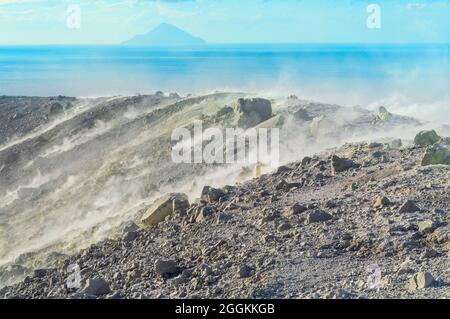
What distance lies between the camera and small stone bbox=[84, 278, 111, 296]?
10.1 meters

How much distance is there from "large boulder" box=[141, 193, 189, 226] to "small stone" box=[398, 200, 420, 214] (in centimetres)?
422

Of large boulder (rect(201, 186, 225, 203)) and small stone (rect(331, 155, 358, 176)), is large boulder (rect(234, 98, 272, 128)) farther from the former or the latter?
large boulder (rect(201, 186, 225, 203))

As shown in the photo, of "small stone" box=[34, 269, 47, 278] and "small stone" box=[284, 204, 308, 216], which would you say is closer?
"small stone" box=[34, 269, 47, 278]

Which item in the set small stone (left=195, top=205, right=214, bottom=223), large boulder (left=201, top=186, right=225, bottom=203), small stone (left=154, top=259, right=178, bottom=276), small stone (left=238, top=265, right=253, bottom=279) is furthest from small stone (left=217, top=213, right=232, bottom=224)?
small stone (left=238, top=265, right=253, bottom=279)

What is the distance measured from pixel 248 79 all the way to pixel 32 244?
112 meters

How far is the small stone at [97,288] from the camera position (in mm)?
10094

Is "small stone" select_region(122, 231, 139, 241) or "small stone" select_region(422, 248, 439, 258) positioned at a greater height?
"small stone" select_region(422, 248, 439, 258)

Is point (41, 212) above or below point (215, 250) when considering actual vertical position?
below

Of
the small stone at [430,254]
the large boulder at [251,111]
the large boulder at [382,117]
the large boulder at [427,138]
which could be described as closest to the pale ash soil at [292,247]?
the small stone at [430,254]

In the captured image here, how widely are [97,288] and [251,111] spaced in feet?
51.6

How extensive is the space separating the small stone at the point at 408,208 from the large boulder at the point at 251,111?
43.8 ft

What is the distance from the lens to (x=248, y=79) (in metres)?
131
